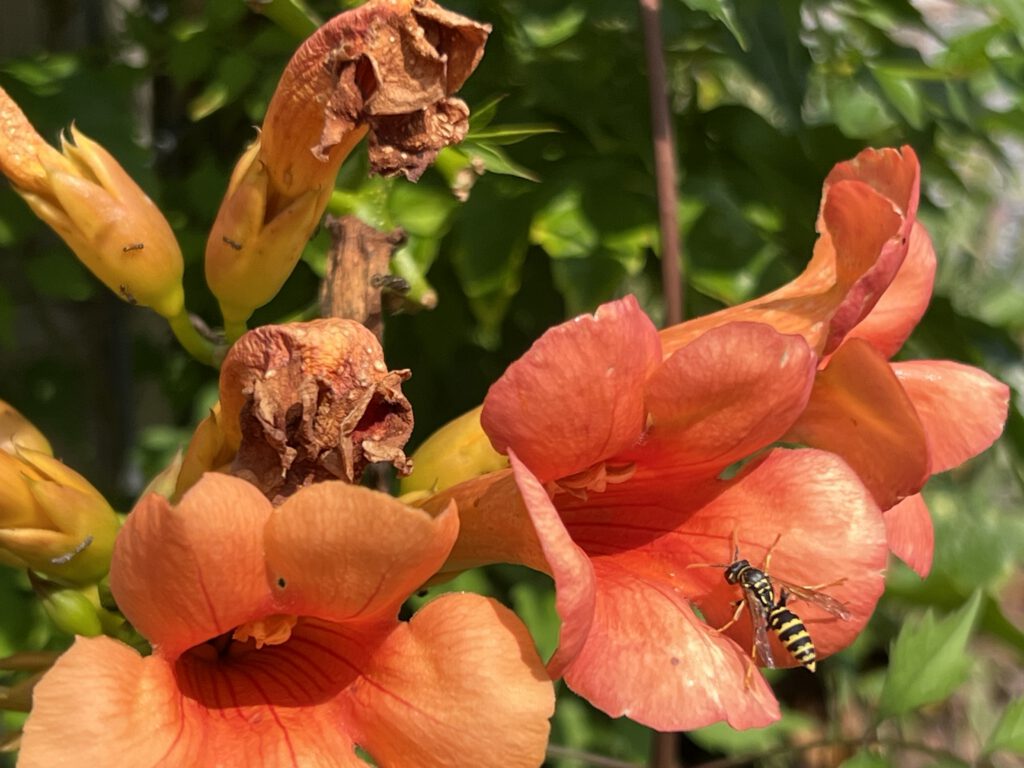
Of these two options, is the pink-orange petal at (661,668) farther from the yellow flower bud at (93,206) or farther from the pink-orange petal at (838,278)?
the yellow flower bud at (93,206)

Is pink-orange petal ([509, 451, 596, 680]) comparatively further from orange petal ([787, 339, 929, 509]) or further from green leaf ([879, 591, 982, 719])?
green leaf ([879, 591, 982, 719])

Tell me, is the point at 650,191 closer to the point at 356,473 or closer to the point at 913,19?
the point at 913,19

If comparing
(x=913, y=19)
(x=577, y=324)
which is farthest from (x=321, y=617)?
(x=913, y=19)

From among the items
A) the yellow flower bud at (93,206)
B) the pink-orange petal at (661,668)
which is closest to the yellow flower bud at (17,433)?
the yellow flower bud at (93,206)

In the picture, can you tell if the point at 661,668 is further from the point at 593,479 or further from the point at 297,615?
the point at 297,615

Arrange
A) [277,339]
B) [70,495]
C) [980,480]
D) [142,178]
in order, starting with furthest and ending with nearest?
1. [980,480]
2. [142,178]
3. [70,495]
4. [277,339]

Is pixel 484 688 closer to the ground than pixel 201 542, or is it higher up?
closer to the ground

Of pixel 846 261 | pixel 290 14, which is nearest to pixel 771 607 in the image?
pixel 846 261
